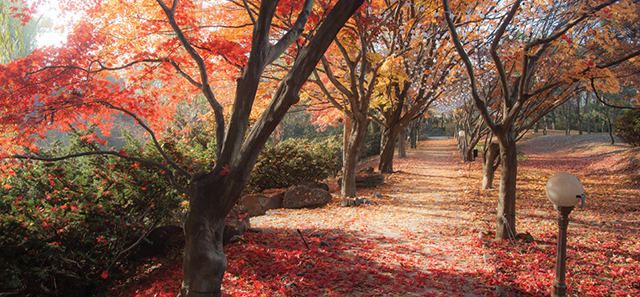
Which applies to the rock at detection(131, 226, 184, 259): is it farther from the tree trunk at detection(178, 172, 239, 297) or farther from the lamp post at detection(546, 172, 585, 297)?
the lamp post at detection(546, 172, 585, 297)

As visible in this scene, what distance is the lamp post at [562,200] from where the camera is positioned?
319cm

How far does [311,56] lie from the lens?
323cm

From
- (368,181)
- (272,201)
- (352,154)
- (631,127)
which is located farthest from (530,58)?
(631,127)

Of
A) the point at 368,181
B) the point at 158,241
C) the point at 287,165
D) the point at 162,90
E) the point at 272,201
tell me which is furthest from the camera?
the point at 368,181

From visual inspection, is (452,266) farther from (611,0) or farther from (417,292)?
(611,0)

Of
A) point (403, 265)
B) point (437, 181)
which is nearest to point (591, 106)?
point (437, 181)

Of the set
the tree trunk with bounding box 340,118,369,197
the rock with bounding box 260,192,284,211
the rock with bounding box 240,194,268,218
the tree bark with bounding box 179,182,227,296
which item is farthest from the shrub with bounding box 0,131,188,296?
the tree trunk with bounding box 340,118,369,197

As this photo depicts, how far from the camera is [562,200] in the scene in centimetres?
324

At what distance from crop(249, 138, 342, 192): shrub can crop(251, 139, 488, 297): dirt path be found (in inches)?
64.5

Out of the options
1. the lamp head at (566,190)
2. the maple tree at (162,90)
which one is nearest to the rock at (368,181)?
the maple tree at (162,90)

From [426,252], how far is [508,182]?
1745mm

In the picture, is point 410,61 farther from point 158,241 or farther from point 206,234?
point 206,234

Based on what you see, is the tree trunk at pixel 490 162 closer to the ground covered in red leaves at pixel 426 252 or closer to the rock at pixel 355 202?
the ground covered in red leaves at pixel 426 252

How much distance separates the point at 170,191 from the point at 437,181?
1069 cm
